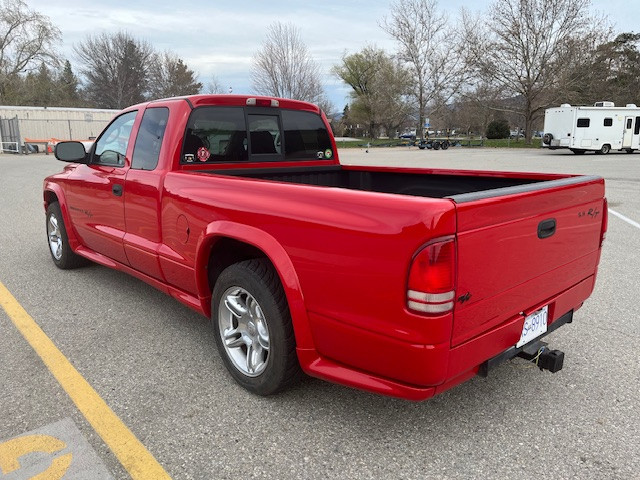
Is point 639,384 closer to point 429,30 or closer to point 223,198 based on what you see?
point 223,198

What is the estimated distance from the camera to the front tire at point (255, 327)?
2580 mm

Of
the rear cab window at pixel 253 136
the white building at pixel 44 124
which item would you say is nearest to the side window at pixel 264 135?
the rear cab window at pixel 253 136

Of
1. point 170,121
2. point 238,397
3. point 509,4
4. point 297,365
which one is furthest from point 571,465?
point 509,4

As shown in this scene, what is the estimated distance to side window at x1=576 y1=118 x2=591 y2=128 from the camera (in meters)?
28.2

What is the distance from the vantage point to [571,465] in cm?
225

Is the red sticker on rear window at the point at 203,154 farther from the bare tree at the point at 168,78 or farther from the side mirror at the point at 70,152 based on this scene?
the bare tree at the point at 168,78

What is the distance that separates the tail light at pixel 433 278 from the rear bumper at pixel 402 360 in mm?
178

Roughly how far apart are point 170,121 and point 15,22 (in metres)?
56.3

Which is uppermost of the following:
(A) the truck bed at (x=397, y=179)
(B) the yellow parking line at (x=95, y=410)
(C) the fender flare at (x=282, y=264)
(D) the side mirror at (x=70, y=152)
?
(D) the side mirror at (x=70, y=152)

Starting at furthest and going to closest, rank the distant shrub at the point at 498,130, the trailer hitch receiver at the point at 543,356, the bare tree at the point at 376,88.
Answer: the distant shrub at the point at 498,130 < the bare tree at the point at 376,88 < the trailer hitch receiver at the point at 543,356

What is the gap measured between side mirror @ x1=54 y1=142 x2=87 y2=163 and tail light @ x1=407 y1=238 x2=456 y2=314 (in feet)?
11.7

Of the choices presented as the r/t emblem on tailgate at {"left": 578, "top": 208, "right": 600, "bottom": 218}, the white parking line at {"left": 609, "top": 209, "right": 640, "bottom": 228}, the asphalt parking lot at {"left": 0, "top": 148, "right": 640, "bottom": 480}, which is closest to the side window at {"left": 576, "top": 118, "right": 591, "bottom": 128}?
the white parking line at {"left": 609, "top": 209, "right": 640, "bottom": 228}

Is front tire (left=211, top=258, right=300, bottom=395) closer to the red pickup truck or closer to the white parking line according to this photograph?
the red pickup truck

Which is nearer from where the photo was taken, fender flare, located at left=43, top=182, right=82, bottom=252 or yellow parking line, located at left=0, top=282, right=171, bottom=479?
yellow parking line, located at left=0, top=282, right=171, bottom=479
